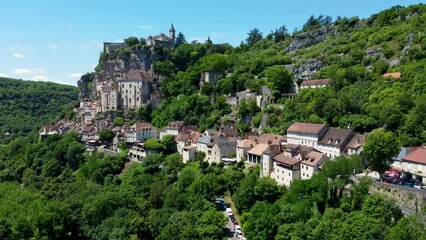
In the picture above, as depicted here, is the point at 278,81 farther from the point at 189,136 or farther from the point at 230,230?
the point at 230,230

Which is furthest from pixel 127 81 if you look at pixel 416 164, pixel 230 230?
pixel 416 164

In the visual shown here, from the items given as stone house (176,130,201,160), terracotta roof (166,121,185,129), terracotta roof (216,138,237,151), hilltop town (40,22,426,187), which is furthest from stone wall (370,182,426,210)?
terracotta roof (166,121,185,129)

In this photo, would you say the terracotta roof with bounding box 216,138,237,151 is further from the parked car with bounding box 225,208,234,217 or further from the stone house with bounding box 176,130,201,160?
the parked car with bounding box 225,208,234,217

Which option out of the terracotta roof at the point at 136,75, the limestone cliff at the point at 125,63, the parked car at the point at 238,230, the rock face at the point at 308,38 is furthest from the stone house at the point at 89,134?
the rock face at the point at 308,38

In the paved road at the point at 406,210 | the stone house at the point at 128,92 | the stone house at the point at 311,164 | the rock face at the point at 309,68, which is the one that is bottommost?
the paved road at the point at 406,210

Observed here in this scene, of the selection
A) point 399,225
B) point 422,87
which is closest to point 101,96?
point 422,87

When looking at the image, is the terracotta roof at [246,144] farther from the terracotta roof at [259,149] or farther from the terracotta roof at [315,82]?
the terracotta roof at [315,82]
